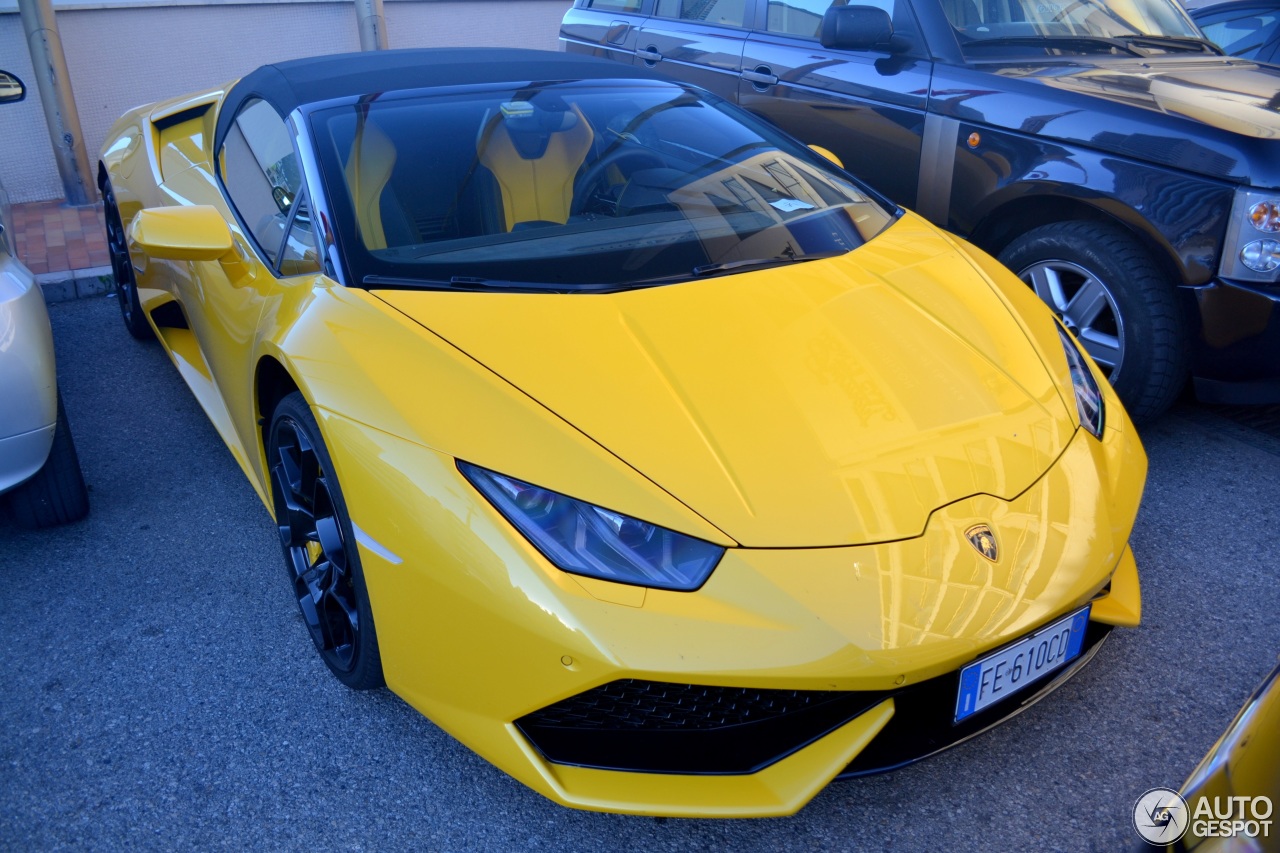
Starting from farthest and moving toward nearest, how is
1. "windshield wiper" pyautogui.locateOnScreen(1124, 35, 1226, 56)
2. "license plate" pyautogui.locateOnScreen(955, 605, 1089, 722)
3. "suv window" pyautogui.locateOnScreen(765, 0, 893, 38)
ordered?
"suv window" pyautogui.locateOnScreen(765, 0, 893, 38) < "windshield wiper" pyautogui.locateOnScreen(1124, 35, 1226, 56) < "license plate" pyautogui.locateOnScreen(955, 605, 1089, 722)

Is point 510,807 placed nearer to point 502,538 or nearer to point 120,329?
point 502,538

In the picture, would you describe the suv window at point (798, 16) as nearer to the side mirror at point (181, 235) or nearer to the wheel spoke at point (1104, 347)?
the wheel spoke at point (1104, 347)

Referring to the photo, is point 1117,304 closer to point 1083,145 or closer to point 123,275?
point 1083,145

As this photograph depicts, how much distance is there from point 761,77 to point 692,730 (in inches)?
125

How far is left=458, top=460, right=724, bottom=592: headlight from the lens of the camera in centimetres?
158

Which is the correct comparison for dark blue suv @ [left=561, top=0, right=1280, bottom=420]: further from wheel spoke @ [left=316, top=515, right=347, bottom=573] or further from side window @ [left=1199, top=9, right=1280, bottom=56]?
wheel spoke @ [left=316, top=515, right=347, bottom=573]

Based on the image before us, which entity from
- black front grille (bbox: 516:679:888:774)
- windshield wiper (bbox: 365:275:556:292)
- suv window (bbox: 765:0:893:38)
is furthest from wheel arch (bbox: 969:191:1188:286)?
black front grille (bbox: 516:679:888:774)

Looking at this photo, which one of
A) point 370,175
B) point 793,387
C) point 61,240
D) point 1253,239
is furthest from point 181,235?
point 61,240

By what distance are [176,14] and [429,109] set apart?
5939mm

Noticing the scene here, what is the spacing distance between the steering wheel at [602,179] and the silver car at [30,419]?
1.38 metres

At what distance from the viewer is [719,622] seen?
5.02 feet

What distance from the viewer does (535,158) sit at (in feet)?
8.48

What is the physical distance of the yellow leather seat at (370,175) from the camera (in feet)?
7.37

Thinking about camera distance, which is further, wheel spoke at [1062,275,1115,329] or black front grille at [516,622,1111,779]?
wheel spoke at [1062,275,1115,329]
